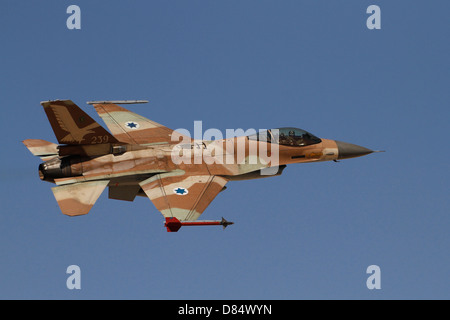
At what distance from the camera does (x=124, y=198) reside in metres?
32.1

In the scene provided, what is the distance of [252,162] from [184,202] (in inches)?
149

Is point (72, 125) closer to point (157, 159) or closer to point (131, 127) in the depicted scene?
point (157, 159)

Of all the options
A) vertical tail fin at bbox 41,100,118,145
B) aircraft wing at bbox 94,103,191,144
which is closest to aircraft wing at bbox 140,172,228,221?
aircraft wing at bbox 94,103,191,144

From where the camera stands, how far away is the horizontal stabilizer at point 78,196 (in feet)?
98.3

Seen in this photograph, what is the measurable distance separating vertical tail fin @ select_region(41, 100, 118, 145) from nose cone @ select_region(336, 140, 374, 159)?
9.67 meters

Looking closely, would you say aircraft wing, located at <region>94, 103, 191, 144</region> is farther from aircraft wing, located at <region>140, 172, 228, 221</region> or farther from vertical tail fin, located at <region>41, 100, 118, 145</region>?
vertical tail fin, located at <region>41, 100, 118, 145</region>

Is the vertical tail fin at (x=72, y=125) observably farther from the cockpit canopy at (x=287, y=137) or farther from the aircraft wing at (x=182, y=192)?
the cockpit canopy at (x=287, y=137)

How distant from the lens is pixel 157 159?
104ft

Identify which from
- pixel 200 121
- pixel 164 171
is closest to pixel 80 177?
pixel 164 171

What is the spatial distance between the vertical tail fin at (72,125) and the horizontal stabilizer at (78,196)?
65.0 inches

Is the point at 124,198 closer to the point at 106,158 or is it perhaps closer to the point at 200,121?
the point at 106,158

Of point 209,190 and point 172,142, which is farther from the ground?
point 172,142

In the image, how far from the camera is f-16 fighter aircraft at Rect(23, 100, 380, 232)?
3042 centimetres

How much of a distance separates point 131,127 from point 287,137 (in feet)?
21.5
